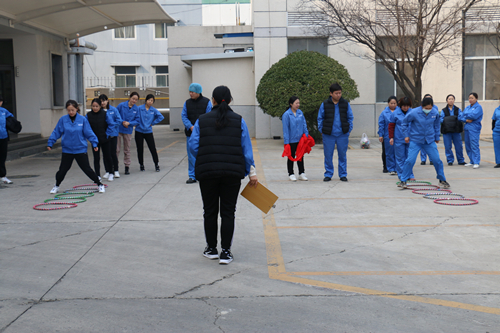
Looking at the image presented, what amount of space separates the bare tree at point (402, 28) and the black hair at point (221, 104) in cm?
1222

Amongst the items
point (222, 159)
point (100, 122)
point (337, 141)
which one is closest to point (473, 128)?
point (337, 141)

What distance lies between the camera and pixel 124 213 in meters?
8.06

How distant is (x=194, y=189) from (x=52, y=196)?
8.41 feet

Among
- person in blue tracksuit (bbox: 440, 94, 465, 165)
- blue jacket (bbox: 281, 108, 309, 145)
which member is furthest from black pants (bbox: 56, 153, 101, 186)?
person in blue tracksuit (bbox: 440, 94, 465, 165)

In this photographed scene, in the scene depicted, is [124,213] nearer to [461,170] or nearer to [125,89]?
[461,170]

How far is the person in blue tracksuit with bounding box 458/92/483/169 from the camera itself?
513 inches

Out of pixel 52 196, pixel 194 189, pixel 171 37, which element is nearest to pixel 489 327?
pixel 194 189

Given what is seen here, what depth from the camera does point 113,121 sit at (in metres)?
11.4

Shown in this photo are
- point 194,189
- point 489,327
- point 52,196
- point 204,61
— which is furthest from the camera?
point 204,61

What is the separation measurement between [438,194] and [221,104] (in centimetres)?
506

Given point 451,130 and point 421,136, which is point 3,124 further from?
point 451,130

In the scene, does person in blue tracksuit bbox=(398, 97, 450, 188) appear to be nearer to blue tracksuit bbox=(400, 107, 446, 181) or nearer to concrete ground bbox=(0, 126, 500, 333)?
blue tracksuit bbox=(400, 107, 446, 181)

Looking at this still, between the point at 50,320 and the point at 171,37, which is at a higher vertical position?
the point at 171,37

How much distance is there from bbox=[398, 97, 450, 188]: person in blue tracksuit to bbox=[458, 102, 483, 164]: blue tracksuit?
3580mm
